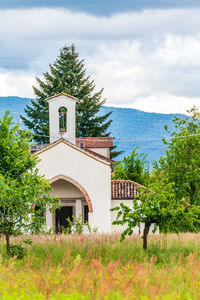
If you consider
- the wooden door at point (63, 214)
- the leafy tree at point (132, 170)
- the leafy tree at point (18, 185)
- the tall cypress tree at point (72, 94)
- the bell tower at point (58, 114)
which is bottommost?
the wooden door at point (63, 214)

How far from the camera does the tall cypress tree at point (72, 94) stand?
60.5 metres

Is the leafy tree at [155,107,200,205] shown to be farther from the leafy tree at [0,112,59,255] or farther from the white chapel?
the leafy tree at [0,112,59,255]

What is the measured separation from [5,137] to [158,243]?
20.1 ft

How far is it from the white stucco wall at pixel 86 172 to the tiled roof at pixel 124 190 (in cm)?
142

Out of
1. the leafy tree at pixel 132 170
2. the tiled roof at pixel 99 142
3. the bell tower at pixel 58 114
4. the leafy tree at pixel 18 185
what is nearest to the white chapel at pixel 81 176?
the bell tower at pixel 58 114

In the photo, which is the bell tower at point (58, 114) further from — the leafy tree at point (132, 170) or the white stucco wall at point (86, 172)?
the leafy tree at point (132, 170)

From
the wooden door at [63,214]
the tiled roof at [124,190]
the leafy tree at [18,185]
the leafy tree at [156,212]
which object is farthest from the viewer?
the wooden door at [63,214]

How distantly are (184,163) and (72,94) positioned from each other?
32.9 meters

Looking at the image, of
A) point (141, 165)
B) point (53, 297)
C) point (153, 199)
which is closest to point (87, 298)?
point (53, 297)

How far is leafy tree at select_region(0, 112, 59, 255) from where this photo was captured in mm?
12906

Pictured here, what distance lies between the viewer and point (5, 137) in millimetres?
14875

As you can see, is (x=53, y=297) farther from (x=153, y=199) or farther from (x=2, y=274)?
(x=153, y=199)

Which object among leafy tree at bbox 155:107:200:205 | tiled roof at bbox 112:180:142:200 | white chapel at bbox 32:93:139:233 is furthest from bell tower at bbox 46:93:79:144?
leafy tree at bbox 155:107:200:205

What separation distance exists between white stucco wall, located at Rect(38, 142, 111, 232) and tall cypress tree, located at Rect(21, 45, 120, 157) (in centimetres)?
2832
